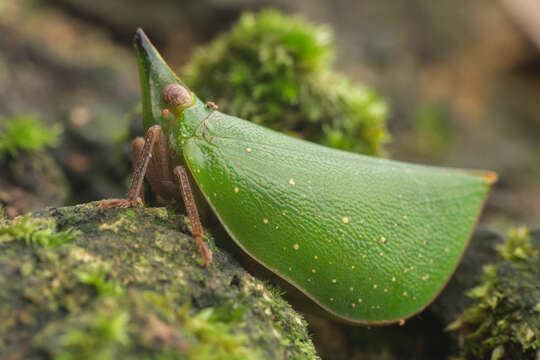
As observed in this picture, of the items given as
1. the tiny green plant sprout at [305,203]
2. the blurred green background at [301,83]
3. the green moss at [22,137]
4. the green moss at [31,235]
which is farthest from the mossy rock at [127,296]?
the green moss at [22,137]

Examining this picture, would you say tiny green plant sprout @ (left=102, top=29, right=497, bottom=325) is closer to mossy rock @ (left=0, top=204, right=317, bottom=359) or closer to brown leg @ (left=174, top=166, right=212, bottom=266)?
brown leg @ (left=174, top=166, right=212, bottom=266)

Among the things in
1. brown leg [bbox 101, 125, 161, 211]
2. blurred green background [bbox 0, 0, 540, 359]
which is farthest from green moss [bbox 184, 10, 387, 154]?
brown leg [bbox 101, 125, 161, 211]

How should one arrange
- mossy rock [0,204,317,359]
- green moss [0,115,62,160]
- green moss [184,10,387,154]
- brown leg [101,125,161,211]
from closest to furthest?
mossy rock [0,204,317,359] < brown leg [101,125,161,211] < green moss [0,115,62,160] < green moss [184,10,387,154]

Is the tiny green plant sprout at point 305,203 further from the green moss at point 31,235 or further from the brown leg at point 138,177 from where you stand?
the green moss at point 31,235

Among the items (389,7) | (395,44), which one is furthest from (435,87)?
(389,7)

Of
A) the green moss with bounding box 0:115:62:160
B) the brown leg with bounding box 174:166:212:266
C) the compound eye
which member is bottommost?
the green moss with bounding box 0:115:62:160

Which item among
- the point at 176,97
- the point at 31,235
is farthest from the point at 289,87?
the point at 31,235

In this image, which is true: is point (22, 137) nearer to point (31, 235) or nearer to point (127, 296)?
point (31, 235)
